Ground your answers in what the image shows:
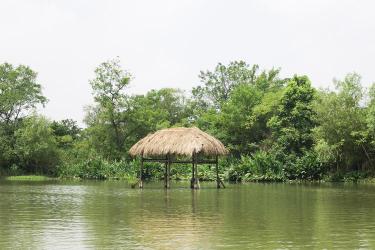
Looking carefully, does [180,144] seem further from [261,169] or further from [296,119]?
[296,119]

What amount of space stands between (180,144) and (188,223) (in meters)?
16.1

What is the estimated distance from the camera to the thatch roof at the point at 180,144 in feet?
101

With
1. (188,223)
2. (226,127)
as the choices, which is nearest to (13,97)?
(226,127)

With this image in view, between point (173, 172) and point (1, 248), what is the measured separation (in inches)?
1342

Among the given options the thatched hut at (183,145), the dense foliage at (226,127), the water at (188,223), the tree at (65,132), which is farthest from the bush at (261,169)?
the tree at (65,132)

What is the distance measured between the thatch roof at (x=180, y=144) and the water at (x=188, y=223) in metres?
7.79

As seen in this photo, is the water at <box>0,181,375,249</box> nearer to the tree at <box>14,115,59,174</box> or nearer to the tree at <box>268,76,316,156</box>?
the tree at <box>268,76,316,156</box>

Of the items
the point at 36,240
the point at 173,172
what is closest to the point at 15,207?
the point at 36,240

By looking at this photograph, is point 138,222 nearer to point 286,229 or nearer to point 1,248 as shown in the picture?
point 286,229

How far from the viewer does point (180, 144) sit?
102 ft

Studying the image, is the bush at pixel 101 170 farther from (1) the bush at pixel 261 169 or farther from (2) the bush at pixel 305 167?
(2) the bush at pixel 305 167

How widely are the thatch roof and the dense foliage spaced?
348 inches

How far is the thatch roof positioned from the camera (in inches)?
1211

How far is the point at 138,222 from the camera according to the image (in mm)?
15359
